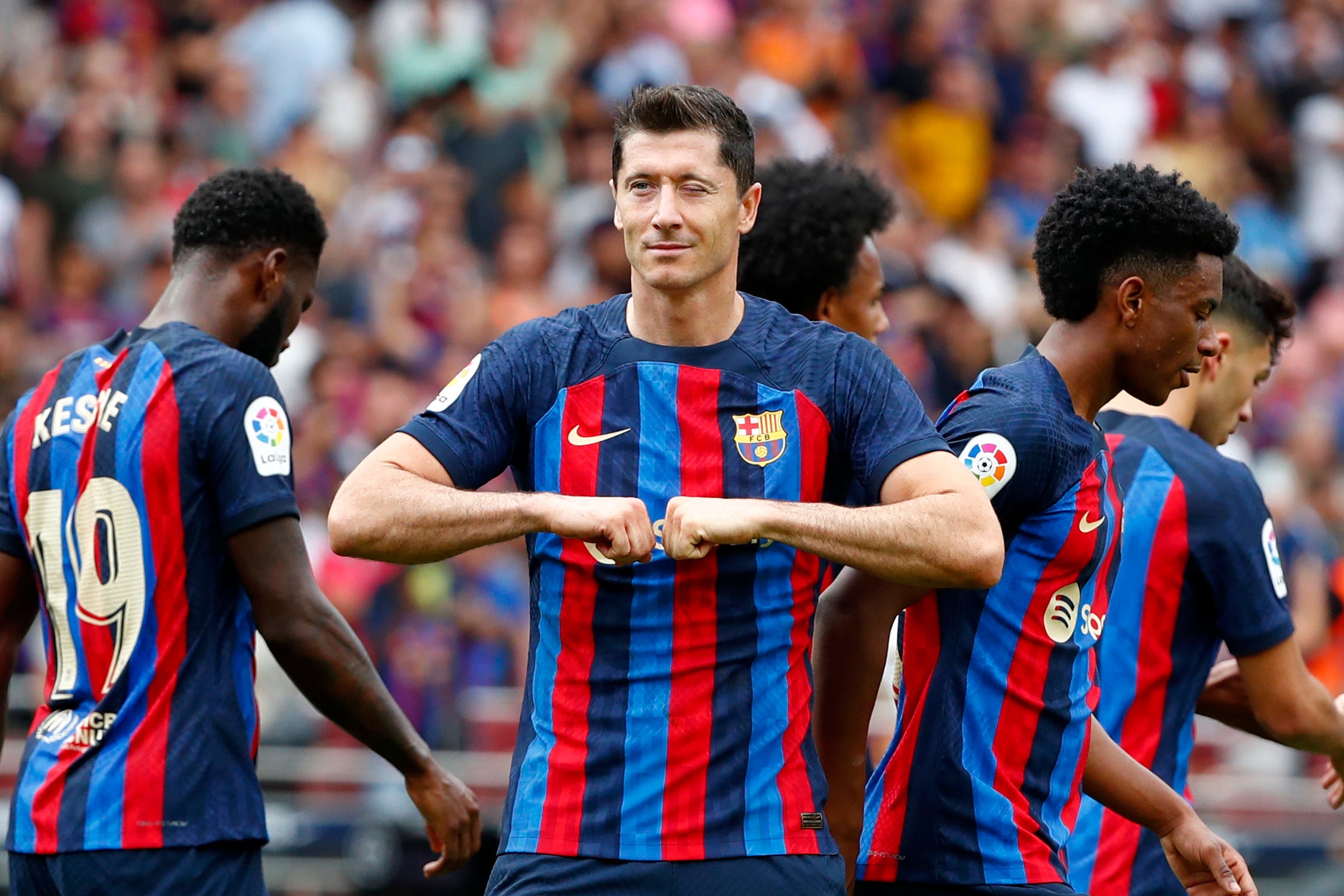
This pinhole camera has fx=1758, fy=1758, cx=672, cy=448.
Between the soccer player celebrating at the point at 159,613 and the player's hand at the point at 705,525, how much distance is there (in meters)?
1.33

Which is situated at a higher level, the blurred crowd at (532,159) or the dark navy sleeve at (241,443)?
the blurred crowd at (532,159)

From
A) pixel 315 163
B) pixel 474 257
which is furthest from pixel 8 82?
pixel 474 257

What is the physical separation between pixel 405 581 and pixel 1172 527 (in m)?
5.60

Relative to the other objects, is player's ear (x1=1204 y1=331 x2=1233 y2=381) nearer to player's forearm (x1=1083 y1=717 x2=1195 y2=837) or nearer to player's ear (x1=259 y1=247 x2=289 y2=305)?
player's forearm (x1=1083 y1=717 x2=1195 y2=837)

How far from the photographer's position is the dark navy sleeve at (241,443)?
4.58 metres

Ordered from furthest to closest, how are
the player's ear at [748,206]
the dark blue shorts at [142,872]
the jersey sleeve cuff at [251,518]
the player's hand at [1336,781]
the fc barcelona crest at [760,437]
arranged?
the player's hand at [1336,781] → the jersey sleeve cuff at [251,518] → the dark blue shorts at [142,872] → the player's ear at [748,206] → the fc barcelona crest at [760,437]

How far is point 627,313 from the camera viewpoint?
4.25 m

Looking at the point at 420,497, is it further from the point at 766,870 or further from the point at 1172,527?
the point at 1172,527

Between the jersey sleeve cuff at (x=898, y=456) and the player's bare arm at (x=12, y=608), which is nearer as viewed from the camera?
the jersey sleeve cuff at (x=898, y=456)

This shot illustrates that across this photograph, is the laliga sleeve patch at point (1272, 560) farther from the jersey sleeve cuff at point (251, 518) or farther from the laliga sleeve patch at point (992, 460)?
the jersey sleeve cuff at point (251, 518)

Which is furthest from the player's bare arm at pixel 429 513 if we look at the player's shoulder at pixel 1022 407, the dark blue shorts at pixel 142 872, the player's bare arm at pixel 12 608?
the player's bare arm at pixel 12 608

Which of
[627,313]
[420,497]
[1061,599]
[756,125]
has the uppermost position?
[756,125]

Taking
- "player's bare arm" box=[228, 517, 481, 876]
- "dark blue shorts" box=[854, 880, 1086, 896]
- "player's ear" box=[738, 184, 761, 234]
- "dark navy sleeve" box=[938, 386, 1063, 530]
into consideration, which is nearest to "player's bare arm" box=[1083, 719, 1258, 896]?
"dark blue shorts" box=[854, 880, 1086, 896]

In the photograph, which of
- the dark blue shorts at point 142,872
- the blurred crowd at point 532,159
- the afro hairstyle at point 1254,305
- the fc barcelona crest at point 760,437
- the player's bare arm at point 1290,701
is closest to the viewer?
the fc barcelona crest at point 760,437
